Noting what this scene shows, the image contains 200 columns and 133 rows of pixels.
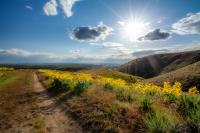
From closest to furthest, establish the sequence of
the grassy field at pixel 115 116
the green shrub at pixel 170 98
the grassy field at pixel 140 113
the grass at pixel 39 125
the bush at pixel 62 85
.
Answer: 1. the grassy field at pixel 140 113
2. the grassy field at pixel 115 116
3. the grass at pixel 39 125
4. the green shrub at pixel 170 98
5. the bush at pixel 62 85

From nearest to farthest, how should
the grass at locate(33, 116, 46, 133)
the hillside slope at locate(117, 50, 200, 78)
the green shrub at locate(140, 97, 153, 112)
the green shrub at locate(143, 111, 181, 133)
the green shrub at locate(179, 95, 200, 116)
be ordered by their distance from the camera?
the green shrub at locate(143, 111, 181, 133) < the grass at locate(33, 116, 46, 133) < the green shrub at locate(179, 95, 200, 116) < the green shrub at locate(140, 97, 153, 112) < the hillside slope at locate(117, 50, 200, 78)

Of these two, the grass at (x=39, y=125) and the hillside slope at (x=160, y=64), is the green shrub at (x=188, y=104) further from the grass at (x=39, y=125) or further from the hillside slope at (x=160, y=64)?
the hillside slope at (x=160, y=64)

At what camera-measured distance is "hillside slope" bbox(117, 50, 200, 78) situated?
444 feet

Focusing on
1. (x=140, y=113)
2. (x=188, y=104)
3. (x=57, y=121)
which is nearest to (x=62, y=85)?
(x=57, y=121)

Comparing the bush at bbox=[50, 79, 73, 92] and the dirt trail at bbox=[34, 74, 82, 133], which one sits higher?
the bush at bbox=[50, 79, 73, 92]

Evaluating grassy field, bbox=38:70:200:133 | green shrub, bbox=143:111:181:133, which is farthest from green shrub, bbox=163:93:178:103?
green shrub, bbox=143:111:181:133

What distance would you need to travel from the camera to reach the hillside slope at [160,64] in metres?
135

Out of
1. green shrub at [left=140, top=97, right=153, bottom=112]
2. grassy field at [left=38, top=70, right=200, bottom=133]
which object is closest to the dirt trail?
grassy field at [left=38, top=70, right=200, bottom=133]

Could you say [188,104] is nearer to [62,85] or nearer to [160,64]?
[62,85]

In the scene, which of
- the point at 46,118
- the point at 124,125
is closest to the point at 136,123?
the point at 124,125

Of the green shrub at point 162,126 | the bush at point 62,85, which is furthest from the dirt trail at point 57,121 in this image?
the bush at point 62,85

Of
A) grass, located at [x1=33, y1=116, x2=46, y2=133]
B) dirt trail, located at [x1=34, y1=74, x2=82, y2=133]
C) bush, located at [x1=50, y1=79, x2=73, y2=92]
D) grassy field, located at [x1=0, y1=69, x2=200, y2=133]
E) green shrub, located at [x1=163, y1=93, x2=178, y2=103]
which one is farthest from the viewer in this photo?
bush, located at [x1=50, y1=79, x2=73, y2=92]

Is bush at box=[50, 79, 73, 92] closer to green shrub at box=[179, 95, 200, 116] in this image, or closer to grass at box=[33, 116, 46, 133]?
grass at box=[33, 116, 46, 133]

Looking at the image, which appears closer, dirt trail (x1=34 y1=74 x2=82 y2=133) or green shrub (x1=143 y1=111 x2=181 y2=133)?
green shrub (x1=143 y1=111 x2=181 y2=133)
